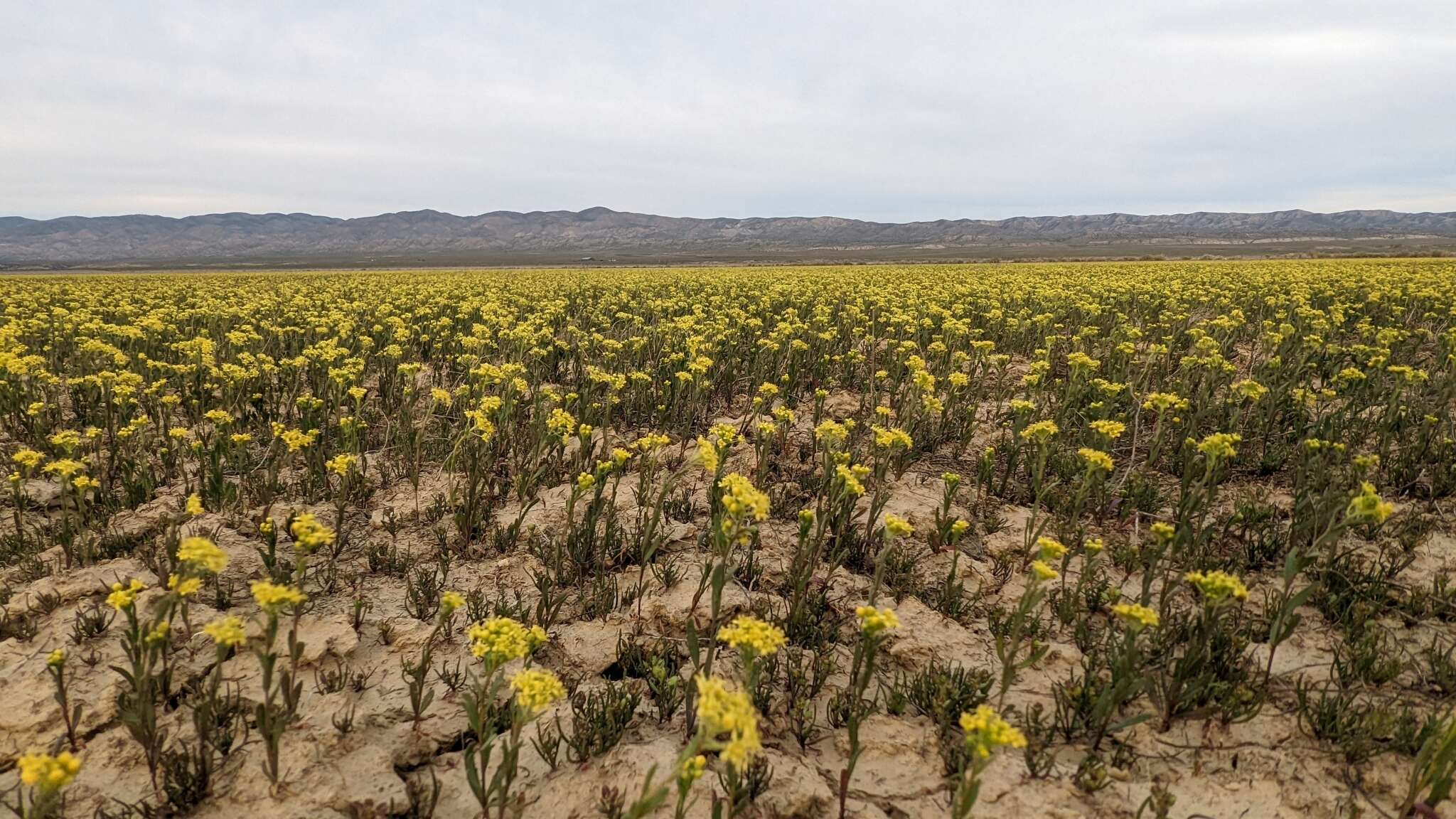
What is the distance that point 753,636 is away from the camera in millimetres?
2453

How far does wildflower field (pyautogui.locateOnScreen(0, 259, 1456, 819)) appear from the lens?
8.77 feet

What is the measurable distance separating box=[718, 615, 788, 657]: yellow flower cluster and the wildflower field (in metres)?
0.02

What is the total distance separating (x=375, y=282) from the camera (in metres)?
21.3

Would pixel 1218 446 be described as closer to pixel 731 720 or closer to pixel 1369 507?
pixel 1369 507

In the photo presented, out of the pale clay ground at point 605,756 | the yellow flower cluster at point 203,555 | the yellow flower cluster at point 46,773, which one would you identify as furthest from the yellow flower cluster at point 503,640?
the yellow flower cluster at point 46,773

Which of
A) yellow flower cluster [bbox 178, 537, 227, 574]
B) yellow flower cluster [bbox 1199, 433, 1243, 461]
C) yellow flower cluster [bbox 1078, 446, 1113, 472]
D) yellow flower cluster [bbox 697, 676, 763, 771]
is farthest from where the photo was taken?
yellow flower cluster [bbox 1078, 446, 1113, 472]

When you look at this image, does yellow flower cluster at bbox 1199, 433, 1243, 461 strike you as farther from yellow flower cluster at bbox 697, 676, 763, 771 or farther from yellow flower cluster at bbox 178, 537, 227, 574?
yellow flower cluster at bbox 178, 537, 227, 574

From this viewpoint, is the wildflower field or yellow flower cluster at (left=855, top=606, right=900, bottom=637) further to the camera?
the wildflower field

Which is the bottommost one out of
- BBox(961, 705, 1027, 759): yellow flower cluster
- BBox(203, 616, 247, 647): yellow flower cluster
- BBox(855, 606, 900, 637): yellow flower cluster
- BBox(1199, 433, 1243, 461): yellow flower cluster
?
BBox(961, 705, 1027, 759): yellow flower cluster

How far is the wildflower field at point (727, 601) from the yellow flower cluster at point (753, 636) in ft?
0.05

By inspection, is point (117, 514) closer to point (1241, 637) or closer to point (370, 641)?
point (370, 641)

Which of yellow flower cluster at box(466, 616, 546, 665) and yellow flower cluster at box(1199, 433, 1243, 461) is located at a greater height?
yellow flower cluster at box(1199, 433, 1243, 461)

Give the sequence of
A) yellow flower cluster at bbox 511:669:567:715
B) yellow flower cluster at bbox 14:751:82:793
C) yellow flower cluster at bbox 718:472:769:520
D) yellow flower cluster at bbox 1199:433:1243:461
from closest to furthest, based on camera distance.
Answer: yellow flower cluster at bbox 14:751:82:793 → yellow flower cluster at bbox 511:669:567:715 → yellow flower cluster at bbox 718:472:769:520 → yellow flower cluster at bbox 1199:433:1243:461

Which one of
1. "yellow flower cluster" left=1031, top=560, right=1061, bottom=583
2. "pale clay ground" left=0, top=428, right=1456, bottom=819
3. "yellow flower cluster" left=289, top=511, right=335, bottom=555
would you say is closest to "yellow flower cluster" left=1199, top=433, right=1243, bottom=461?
"pale clay ground" left=0, top=428, right=1456, bottom=819
